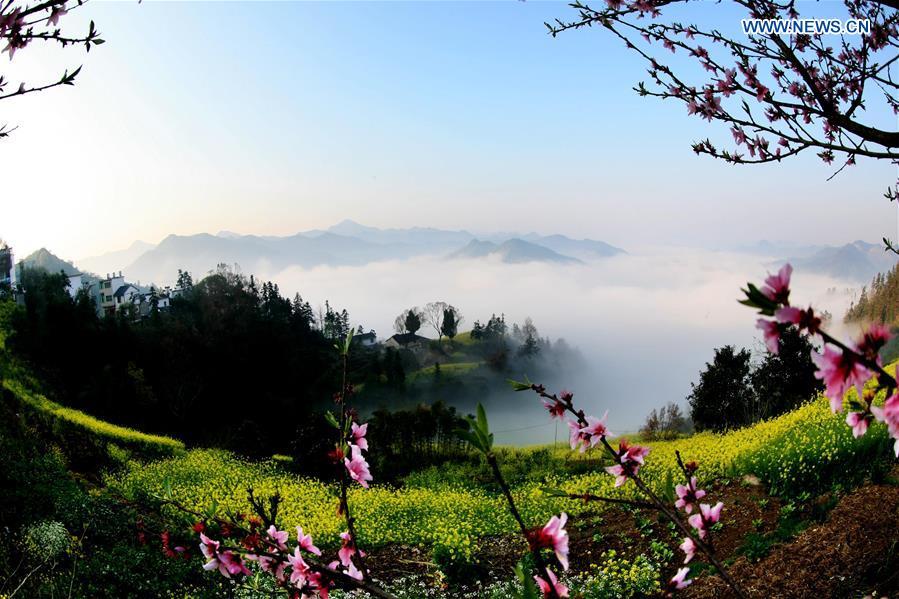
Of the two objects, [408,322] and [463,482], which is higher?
[408,322]

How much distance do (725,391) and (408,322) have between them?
51.7 feet

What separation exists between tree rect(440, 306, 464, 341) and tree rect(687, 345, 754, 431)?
14.6m

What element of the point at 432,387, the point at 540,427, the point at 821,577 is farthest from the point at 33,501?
the point at 432,387

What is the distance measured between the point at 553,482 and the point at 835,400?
11041mm

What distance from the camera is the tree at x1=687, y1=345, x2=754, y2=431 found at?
15.6 meters

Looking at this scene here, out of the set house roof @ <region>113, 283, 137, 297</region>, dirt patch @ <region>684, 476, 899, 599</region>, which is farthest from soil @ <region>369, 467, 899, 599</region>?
house roof @ <region>113, 283, 137, 297</region>

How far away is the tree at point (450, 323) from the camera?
28.8 metres

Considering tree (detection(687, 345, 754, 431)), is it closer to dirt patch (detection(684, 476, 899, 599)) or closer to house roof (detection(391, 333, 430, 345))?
dirt patch (detection(684, 476, 899, 599))

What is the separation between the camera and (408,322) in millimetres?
28266

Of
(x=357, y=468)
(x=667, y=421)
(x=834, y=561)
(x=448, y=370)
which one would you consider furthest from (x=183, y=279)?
(x=357, y=468)

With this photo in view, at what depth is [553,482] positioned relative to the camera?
11461mm

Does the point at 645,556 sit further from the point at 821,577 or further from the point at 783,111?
the point at 783,111

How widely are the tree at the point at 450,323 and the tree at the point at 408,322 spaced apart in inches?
50.8

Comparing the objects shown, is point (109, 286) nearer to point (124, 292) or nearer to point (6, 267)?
point (124, 292)
